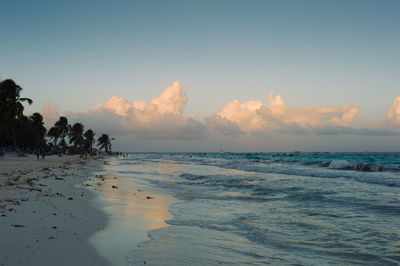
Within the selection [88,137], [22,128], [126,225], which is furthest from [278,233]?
[88,137]

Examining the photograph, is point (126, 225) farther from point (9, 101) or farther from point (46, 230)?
point (9, 101)

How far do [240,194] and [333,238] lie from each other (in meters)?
8.86

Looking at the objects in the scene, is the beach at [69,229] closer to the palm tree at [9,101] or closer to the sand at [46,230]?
the sand at [46,230]

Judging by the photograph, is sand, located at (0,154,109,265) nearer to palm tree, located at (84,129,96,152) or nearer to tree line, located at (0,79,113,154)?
tree line, located at (0,79,113,154)

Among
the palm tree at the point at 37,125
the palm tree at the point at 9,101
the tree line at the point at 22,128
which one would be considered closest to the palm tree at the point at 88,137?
the tree line at the point at 22,128

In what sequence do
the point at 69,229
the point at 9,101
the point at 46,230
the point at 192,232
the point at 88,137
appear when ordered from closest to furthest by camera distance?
the point at 46,230
the point at 69,229
the point at 192,232
the point at 9,101
the point at 88,137

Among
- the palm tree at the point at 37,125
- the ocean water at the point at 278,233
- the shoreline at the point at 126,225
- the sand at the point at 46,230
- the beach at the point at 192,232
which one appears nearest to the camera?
the sand at the point at 46,230

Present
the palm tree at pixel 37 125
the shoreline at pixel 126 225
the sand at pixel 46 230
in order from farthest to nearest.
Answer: the palm tree at pixel 37 125 → the shoreline at pixel 126 225 → the sand at pixel 46 230

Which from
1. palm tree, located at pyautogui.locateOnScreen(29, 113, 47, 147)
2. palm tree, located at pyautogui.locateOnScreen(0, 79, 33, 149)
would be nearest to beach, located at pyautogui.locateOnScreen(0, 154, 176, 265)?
palm tree, located at pyautogui.locateOnScreen(0, 79, 33, 149)

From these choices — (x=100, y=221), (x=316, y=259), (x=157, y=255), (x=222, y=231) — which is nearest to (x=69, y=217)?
(x=100, y=221)

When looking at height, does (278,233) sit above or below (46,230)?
below

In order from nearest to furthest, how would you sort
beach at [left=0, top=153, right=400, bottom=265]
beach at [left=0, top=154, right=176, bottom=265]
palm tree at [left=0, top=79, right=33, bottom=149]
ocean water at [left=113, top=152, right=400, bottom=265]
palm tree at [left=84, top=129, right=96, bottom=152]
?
beach at [left=0, top=154, right=176, bottom=265], beach at [left=0, top=153, right=400, bottom=265], ocean water at [left=113, top=152, right=400, bottom=265], palm tree at [left=0, top=79, right=33, bottom=149], palm tree at [left=84, top=129, right=96, bottom=152]

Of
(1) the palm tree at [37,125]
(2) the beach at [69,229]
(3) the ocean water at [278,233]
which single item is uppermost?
(1) the palm tree at [37,125]

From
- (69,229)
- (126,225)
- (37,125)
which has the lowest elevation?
(126,225)
